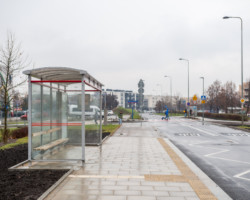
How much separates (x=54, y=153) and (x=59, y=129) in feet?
2.90

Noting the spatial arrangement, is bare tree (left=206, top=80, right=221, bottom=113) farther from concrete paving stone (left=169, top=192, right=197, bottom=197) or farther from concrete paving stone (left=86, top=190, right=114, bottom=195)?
concrete paving stone (left=86, top=190, right=114, bottom=195)

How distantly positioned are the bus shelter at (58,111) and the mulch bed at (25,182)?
0.98 m

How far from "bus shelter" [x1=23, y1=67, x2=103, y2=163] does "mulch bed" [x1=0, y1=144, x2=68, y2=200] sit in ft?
3.22

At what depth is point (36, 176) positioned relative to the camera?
6273mm

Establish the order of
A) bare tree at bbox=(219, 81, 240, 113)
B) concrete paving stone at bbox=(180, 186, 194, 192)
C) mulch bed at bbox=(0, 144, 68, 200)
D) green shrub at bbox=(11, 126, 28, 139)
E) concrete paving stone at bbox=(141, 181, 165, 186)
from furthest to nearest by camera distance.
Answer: bare tree at bbox=(219, 81, 240, 113) < green shrub at bbox=(11, 126, 28, 139) < concrete paving stone at bbox=(141, 181, 165, 186) < concrete paving stone at bbox=(180, 186, 194, 192) < mulch bed at bbox=(0, 144, 68, 200)

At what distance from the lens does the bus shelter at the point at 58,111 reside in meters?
7.77

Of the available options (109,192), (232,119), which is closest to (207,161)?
(109,192)

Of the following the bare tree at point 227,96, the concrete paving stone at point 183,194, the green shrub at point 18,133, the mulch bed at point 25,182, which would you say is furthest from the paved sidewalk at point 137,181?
the bare tree at point 227,96

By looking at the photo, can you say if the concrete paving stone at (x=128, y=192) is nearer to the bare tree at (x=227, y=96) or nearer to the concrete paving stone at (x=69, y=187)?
the concrete paving stone at (x=69, y=187)

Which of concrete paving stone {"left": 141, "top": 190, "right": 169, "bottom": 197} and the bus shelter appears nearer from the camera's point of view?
concrete paving stone {"left": 141, "top": 190, "right": 169, "bottom": 197}

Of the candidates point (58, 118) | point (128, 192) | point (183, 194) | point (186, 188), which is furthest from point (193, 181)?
point (58, 118)

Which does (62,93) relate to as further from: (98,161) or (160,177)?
(160,177)

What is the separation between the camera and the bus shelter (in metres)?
7.77

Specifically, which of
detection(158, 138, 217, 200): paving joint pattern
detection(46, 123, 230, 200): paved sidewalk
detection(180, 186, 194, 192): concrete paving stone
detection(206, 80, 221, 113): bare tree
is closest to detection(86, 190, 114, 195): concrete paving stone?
detection(46, 123, 230, 200): paved sidewalk
